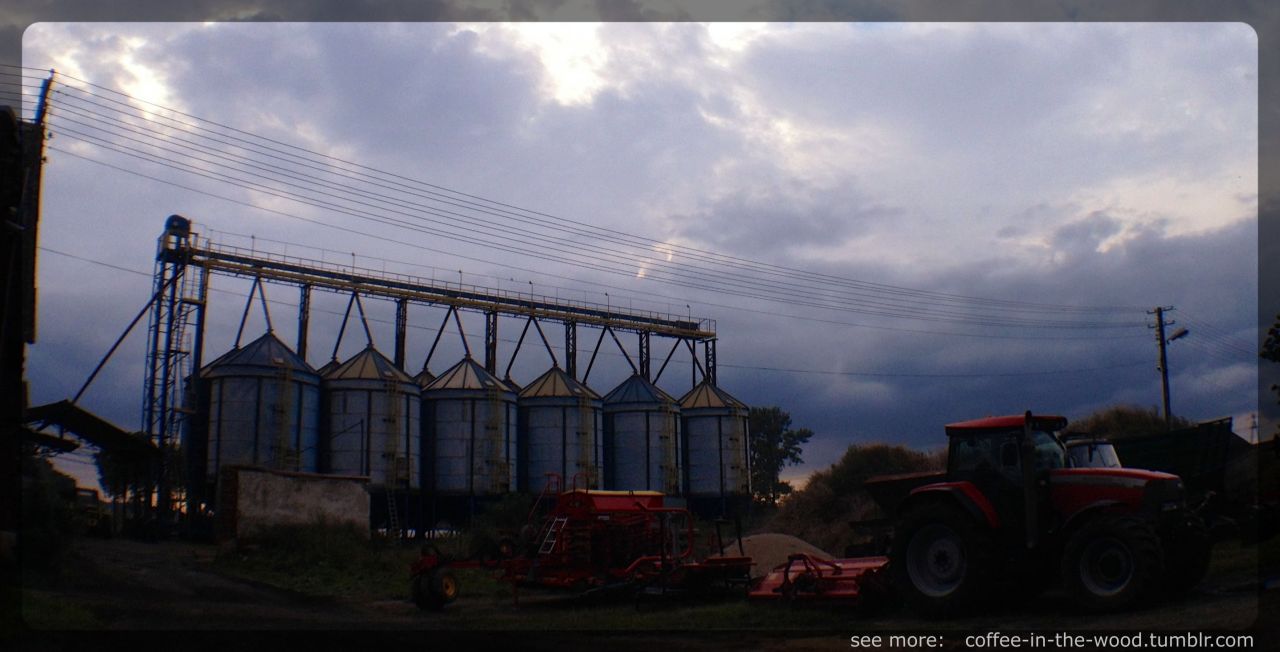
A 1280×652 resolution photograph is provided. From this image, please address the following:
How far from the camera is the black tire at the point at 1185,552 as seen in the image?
1113 cm

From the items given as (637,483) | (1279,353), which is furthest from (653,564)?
(637,483)

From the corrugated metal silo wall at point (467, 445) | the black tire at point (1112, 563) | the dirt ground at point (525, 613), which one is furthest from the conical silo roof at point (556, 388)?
the black tire at point (1112, 563)

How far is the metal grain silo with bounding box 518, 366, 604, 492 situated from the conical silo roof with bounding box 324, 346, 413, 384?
668cm

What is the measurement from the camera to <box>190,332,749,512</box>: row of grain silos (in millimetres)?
36125

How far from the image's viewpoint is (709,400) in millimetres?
51188

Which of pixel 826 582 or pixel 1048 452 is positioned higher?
pixel 1048 452

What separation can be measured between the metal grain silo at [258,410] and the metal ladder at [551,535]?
19597 millimetres

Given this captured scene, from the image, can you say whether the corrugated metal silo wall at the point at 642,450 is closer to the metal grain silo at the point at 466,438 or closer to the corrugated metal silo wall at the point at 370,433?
the metal grain silo at the point at 466,438

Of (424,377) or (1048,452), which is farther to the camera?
(424,377)

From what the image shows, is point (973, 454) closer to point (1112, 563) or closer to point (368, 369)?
point (1112, 563)

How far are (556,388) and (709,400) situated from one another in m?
8.89

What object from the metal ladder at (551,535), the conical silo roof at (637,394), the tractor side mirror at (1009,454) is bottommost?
the metal ladder at (551,535)

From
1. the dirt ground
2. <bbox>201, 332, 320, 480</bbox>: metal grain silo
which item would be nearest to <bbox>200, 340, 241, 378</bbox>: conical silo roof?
<bbox>201, 332, 320, 480</bbox>: metal grain silo

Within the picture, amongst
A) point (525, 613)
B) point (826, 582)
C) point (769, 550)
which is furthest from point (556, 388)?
point (826, 582)
